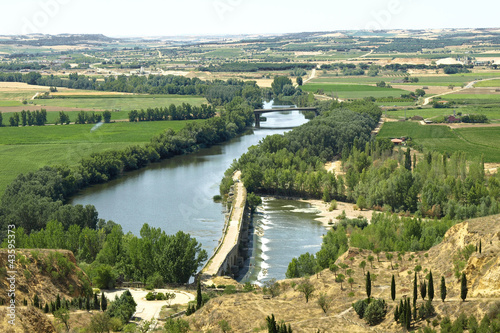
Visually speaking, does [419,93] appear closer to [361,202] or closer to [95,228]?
[361,202]

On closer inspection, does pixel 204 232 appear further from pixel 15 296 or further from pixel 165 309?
pixel 15 296

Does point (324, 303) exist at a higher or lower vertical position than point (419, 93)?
lower

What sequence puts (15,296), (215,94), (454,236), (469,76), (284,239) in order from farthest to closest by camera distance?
(469,76) → (215,94) → (284,239) → (454,236) → (15,296)

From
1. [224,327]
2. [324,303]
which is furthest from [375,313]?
[224,327]

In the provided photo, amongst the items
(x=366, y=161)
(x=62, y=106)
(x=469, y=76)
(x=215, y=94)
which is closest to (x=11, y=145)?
(x=62, y=106)

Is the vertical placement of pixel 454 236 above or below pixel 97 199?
above

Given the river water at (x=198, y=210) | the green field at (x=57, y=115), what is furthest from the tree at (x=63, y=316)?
the green field at (x=57, y=115)

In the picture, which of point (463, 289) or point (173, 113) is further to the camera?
point (173, 113)
